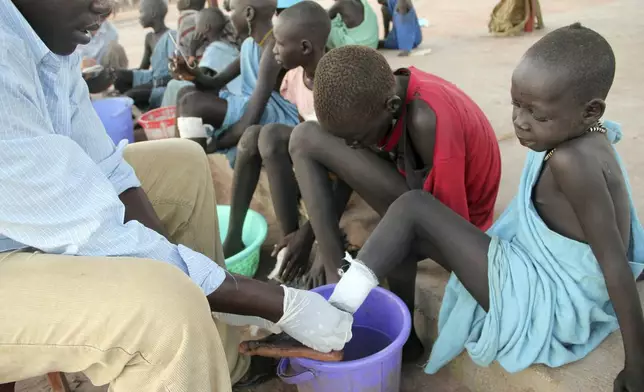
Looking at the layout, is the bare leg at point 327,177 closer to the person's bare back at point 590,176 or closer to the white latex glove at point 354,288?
the white latex glove at point 354,288

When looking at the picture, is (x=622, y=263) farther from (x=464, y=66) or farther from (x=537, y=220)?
(x=464, y=66)

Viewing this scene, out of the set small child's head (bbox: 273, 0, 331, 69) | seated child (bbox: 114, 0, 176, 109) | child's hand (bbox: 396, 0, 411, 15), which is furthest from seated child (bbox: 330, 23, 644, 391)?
child's hand (bbox: 396, 0, 411, 15)

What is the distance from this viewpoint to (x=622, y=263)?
1.11 metres

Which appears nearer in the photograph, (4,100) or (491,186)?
(4,100)

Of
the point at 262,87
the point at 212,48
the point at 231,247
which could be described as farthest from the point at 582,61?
the point at 212,48

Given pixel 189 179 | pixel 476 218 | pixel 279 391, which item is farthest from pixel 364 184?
pixel 279 391

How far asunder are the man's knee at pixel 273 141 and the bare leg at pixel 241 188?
162mm

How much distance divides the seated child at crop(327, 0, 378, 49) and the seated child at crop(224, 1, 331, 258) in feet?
8.74

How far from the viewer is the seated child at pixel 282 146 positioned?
199 centimetres

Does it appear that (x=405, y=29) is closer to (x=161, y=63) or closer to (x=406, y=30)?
(x=406, y=30)

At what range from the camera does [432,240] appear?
1.37m

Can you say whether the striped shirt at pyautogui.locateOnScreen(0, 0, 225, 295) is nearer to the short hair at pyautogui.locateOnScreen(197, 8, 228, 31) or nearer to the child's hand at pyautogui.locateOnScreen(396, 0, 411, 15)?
the short hair at pyautogui.locateOnScreen(197, 8, 228, 31)

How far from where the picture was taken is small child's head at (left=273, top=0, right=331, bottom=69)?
205 cm

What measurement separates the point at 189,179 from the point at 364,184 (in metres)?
0.52
